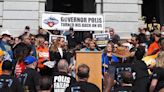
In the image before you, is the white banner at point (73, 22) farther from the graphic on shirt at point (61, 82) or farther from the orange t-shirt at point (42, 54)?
the graphic on shirt at point (61, 82)

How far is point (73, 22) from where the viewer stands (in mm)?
17516

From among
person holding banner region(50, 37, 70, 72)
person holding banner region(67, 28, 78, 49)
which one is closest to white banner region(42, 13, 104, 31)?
person holding banner region(67, 28, 78, 49)

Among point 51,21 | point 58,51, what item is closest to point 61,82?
point 58,51

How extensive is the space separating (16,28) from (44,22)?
7.46 feet

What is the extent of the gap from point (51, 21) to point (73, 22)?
3.03 ft

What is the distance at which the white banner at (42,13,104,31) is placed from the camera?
17.2 meters

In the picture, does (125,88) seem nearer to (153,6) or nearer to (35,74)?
(35,74)

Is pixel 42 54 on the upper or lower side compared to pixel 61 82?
upper

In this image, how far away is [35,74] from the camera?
884 centimetres

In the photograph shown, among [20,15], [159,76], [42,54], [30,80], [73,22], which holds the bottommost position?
[30,80]

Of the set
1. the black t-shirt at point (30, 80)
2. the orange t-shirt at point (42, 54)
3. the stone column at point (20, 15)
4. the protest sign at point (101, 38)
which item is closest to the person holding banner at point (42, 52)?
the orange t-shirt at point (42, 54)

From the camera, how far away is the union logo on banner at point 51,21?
1711 cm

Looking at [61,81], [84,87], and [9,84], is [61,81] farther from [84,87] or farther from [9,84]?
[84,87]

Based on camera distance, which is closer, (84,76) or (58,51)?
(84,76)
